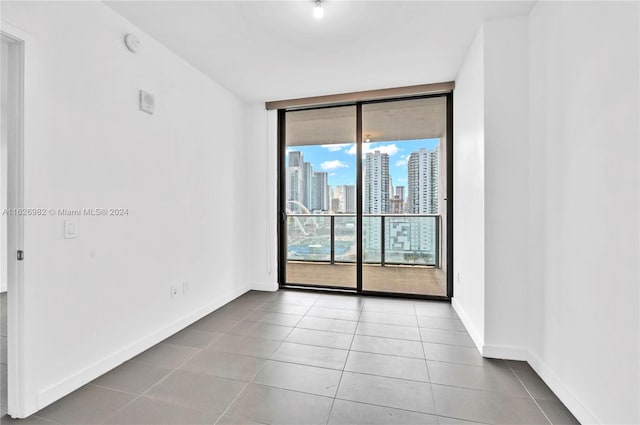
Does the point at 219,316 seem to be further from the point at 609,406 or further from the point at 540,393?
the point at 609,406

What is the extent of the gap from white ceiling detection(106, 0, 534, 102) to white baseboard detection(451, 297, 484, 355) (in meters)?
2.49

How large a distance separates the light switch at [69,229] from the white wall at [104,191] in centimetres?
3

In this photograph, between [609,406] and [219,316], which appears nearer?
[609,406]

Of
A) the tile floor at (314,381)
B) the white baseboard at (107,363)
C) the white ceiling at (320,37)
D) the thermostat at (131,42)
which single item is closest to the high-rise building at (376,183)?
the white ceiling at (320,37)

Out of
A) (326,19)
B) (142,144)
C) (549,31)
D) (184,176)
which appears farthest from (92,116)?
(549,31)

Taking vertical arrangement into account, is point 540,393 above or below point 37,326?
below

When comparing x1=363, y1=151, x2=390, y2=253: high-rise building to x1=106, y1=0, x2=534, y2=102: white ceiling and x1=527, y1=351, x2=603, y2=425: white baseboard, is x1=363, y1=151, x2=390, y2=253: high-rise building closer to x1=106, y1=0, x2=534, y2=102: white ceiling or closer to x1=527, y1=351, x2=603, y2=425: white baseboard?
x1=106, y1=0, x2=534, y2=102: white ceiling

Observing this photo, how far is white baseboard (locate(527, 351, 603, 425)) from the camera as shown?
1496 millimetres

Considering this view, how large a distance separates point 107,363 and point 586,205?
123 inches

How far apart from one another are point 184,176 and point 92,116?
3.14ft

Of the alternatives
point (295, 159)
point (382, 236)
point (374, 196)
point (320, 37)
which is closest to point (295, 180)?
point (295, 159)

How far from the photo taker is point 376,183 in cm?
384

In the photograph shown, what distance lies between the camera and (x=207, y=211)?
3.20 m

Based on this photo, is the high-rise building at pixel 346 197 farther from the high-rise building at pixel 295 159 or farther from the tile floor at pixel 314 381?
the tile floor at pixel 314 381
